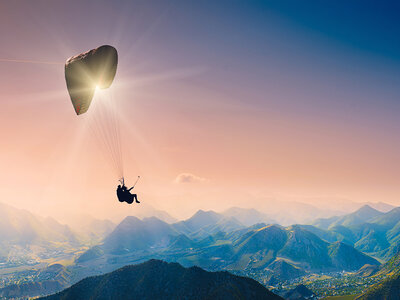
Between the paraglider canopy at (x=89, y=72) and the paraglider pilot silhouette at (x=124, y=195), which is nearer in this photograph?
the paraglider canopy at (x=89, y=72)

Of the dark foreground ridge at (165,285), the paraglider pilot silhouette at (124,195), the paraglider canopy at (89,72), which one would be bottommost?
the dark foreground ridge at (165,285)

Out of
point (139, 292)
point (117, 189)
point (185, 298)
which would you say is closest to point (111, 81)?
point (117, 189)

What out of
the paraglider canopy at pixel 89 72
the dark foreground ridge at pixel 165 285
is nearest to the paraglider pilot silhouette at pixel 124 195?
the paraglider canopy at pixel 89 72

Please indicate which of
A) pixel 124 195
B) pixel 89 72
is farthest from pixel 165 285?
pixel 89 72

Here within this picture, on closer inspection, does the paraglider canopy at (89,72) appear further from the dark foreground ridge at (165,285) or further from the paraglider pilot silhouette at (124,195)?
the dark foreground ridge at (165,285)

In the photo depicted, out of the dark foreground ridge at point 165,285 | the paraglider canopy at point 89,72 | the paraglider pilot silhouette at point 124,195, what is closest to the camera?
the paraglider canopy at point 89,72
